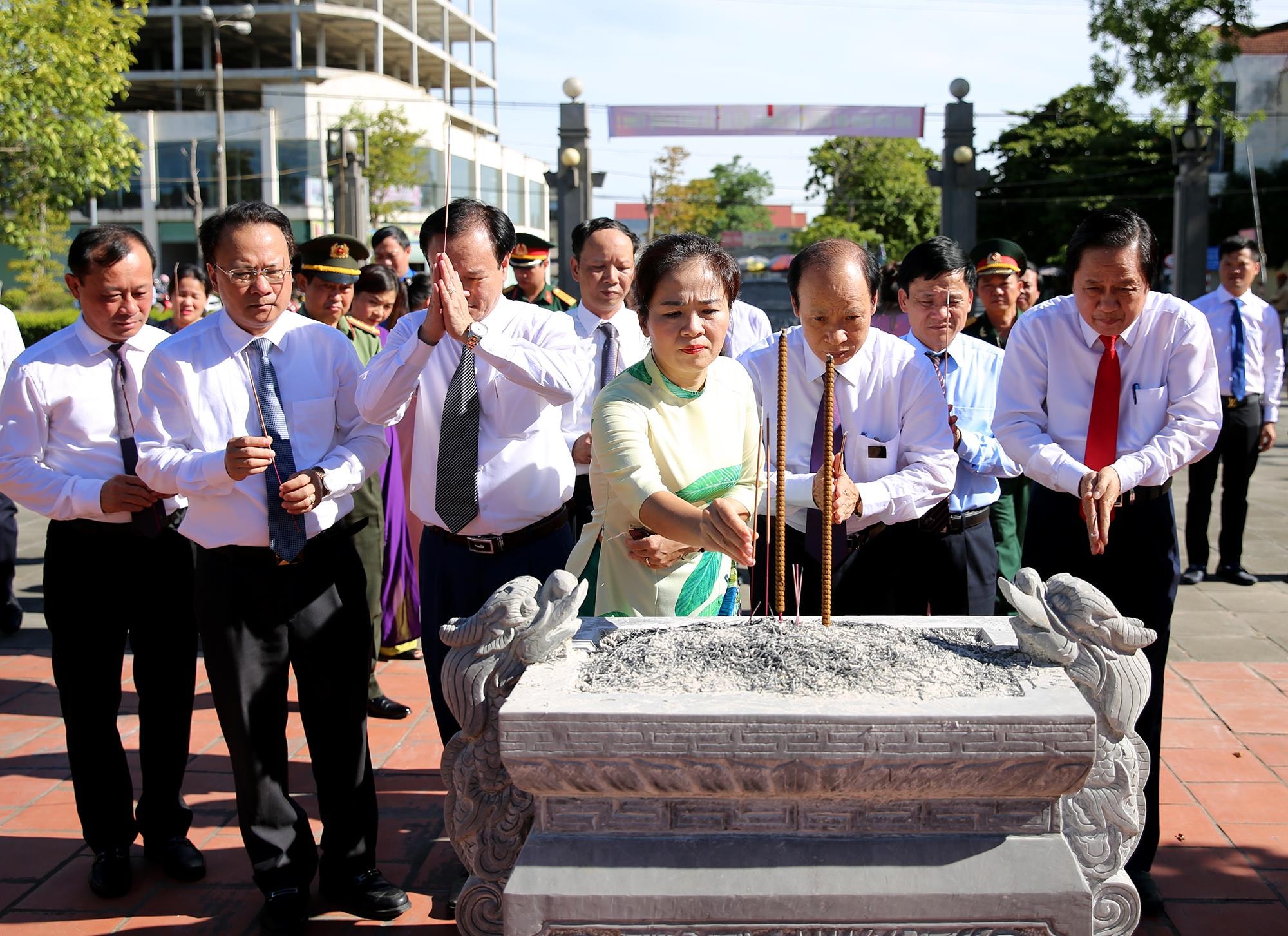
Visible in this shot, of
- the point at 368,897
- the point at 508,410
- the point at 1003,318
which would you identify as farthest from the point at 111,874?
the point at 1003,318

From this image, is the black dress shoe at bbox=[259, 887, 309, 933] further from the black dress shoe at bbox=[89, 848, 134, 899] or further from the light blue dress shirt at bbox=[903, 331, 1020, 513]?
the light blue dress shirt at bbox=[903, 331, 1020, 513]

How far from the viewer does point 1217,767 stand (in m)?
3.81

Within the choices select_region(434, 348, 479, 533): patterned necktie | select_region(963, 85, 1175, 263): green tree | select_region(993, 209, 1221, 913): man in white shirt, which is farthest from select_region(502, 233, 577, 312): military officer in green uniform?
select_region(963, 85, 1175, 263): green tree

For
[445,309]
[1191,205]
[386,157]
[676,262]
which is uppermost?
[386,157]

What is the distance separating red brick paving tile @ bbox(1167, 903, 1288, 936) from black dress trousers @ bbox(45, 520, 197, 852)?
2724 mm

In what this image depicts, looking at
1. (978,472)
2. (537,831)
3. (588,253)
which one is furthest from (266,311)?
(978,472)

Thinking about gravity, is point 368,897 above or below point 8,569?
below

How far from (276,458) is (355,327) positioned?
102 inches

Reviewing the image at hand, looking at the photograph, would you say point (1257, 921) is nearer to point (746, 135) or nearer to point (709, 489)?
point (709, 489)

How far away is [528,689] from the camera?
197 centimetres

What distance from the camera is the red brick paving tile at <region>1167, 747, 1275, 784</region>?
3721 mm

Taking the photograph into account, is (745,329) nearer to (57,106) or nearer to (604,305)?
(604,305)

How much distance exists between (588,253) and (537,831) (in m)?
2.92

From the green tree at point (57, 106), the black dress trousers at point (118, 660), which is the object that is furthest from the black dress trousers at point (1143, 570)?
the green tree at point (57, 106)
